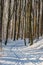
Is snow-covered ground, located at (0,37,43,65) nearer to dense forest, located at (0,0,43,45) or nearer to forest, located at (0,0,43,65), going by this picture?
forest, located at (0,0,43,65)

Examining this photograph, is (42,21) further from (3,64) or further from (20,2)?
(3,64)

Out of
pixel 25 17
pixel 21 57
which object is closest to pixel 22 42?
pixel 25 17

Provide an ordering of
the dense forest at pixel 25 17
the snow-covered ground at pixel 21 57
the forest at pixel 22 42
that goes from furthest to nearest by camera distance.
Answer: the dense forest at pixel 25 17 → the forest at pixel 22 42 → the snow-covered ground at pixel 21 57

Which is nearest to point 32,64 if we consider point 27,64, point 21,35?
point 27,64

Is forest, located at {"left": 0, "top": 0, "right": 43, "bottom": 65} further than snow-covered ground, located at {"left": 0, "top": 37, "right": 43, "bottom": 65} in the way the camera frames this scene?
Yes

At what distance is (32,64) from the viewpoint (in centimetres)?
876

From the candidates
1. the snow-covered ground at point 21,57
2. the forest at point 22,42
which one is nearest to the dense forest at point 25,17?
the forest at point 22,42

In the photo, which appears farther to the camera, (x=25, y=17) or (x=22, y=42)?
(x=25, y=17)

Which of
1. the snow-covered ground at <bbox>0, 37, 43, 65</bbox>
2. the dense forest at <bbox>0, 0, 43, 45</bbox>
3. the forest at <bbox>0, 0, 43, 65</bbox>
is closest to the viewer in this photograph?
the snow-covered ground at <bbox>0, 37, 43, 65</bbox>

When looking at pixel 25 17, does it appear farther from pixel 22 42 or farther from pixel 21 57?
pixel 21 57

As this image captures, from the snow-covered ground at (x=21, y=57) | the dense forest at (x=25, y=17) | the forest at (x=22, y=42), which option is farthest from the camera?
the dense forest at (x=25, y=17)

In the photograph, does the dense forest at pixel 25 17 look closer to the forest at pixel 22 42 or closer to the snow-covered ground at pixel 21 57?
the forest at pixel 22 42

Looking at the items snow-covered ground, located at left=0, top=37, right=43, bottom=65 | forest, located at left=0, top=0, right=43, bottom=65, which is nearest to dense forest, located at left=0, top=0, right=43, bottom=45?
forest, located at left=0, top=0, right=43, bottom=65

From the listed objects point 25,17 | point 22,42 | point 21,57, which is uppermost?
point 21,57
